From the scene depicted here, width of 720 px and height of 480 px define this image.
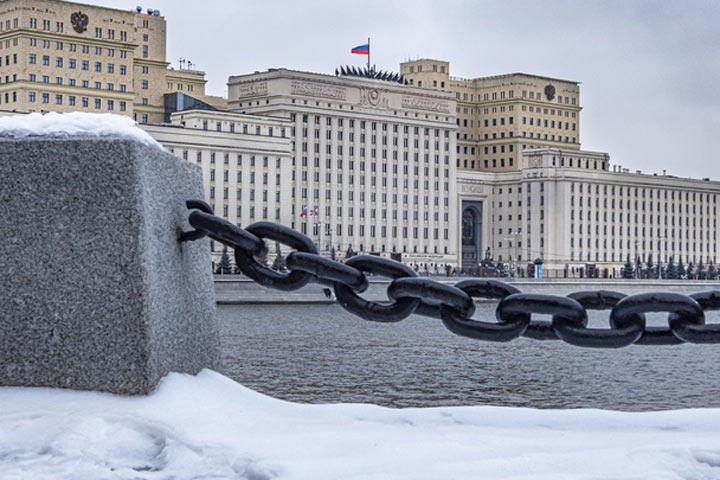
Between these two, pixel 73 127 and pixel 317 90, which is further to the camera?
pixel 317 90

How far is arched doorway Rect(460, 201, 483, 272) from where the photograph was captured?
13112 centimetres

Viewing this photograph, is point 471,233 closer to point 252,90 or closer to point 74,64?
point 252,90

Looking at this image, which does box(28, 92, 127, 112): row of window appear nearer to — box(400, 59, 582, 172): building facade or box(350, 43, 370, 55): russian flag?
box(350, 43, 370, 55): russian flag

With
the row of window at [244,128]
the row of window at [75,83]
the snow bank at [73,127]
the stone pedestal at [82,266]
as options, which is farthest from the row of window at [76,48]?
the stone pedestal at [82,266]

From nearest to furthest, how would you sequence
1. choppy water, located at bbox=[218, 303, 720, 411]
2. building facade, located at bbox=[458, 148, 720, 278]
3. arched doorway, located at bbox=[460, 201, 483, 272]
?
1. choppy water, located at bbox=[218, 303, 720, 411]
2. building facade, located at bbox=[458, 148, 720, 278]
3. arched doorway, located at bbox=[460, 201, 483, 272]

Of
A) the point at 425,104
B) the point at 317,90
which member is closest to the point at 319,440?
the point at 317,90

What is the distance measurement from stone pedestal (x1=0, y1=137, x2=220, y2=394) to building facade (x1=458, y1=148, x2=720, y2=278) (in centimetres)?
12017

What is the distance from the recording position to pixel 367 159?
11931 centimetres

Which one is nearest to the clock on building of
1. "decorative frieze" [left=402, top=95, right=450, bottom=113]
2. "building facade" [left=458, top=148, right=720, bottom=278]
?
"building facade" [left=458, top=148, right=720, bottom=278]

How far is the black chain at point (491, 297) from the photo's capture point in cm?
389

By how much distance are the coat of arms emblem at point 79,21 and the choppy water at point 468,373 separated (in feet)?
263

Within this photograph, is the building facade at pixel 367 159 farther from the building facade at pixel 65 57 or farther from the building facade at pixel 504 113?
the building facade at pixel 504 113

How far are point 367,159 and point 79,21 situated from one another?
113ft

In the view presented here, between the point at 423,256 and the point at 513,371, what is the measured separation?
105m
